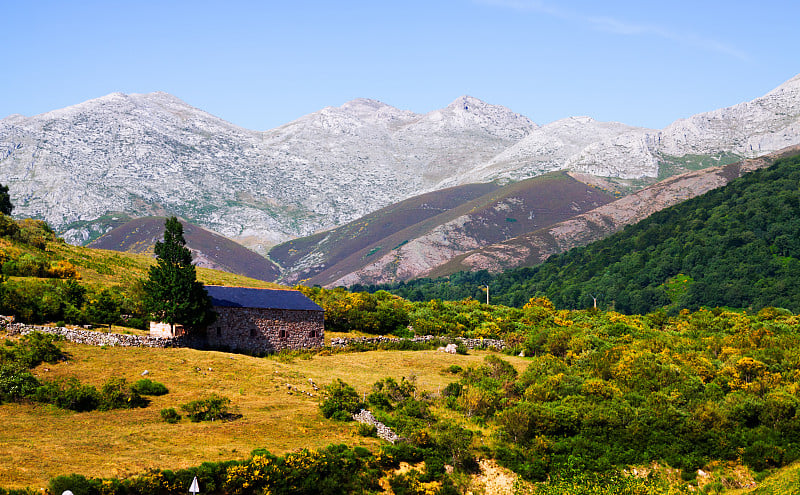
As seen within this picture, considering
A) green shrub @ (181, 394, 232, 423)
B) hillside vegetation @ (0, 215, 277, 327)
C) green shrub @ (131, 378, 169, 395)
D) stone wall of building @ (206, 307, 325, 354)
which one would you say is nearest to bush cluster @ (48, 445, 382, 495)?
green shrub @ (181, 394, 232, 423)

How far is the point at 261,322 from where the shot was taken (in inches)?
2197

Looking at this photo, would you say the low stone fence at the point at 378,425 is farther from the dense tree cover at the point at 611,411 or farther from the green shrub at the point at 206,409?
the green shrub at the point at 206,409

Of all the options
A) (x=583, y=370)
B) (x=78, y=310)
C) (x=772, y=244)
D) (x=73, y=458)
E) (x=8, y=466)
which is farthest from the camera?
(x=772, y=244)

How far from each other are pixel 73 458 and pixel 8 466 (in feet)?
8.22

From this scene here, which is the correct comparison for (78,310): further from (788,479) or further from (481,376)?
(788,479)

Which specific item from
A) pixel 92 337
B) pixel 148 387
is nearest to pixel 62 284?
pixel 92 337

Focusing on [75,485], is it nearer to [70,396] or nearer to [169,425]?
[169,425]

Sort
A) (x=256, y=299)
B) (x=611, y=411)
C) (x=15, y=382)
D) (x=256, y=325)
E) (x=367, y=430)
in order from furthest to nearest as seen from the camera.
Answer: (x=256, y=299) < (x=256, y=325) < (x=611, y=411) < (x=367, y=430) < (x=15, y=382)

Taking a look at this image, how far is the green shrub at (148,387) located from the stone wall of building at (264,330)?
1418 cm

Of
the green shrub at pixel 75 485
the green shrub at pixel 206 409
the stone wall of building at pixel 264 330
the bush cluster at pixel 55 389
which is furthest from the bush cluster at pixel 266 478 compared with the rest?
the stone wall of building at pixel 264 330

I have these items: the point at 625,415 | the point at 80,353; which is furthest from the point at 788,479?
the point at 80,353

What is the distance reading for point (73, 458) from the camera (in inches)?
1112

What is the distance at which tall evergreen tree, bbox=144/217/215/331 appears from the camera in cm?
5031

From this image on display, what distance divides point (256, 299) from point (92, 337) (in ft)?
48.0
